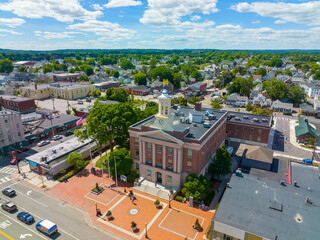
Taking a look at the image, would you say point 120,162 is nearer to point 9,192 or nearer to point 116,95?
point 9,192

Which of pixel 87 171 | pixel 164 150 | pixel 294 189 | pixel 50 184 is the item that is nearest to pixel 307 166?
pixel 294 189

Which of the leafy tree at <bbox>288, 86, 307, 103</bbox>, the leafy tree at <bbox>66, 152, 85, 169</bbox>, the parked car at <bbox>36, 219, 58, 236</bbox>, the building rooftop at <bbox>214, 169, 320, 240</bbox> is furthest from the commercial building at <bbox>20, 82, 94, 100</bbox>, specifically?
the leafy tree at <bbox>288, 86, 307, 103</bbox>

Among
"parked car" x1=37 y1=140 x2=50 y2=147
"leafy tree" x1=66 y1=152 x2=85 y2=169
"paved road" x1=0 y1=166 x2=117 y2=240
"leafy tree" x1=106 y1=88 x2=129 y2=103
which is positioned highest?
"leafy tree" x1=106 y1=88 x2=129 y2=103

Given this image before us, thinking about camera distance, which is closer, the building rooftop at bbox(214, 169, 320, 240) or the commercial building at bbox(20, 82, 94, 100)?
the building rooftop at bbox(214, 169, 320, 240)

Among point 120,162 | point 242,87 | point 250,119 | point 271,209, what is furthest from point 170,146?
point 242,87

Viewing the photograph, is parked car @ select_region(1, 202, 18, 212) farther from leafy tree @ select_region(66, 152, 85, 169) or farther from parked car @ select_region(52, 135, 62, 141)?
parked car @ select_region(52, 135, 62, 141)

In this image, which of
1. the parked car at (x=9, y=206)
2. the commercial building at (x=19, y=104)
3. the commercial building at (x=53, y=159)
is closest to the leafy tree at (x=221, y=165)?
the commercial building at (x=53, y=159)

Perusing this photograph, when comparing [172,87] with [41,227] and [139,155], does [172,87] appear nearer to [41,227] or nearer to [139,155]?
[139,155]
